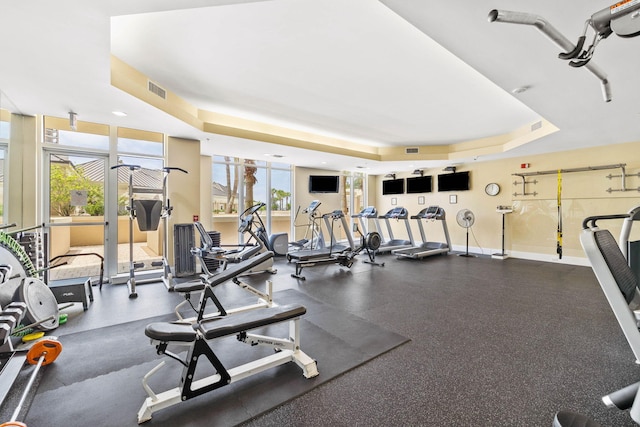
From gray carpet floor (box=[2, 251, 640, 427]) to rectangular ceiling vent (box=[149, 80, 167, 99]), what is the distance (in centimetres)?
294

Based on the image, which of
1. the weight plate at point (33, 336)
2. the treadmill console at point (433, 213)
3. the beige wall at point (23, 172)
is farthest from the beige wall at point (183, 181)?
the treadmill console at point (433, 213)

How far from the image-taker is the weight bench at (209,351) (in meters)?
1.79

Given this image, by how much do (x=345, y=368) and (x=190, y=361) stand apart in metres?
1.19

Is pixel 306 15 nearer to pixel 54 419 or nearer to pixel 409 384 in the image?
pixel 409 384

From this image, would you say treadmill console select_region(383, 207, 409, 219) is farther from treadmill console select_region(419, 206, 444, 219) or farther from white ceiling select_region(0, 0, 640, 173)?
white ceiling select_region(0, 0, 640, 173)

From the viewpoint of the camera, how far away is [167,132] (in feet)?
16.8

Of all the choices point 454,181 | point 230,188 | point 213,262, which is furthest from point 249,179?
point 454,181

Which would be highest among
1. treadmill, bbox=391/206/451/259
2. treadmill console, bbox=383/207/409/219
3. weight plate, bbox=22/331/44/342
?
treadmill console, bbox=383/207/409/219

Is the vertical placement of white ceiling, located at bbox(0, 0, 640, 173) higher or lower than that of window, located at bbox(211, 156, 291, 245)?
higher

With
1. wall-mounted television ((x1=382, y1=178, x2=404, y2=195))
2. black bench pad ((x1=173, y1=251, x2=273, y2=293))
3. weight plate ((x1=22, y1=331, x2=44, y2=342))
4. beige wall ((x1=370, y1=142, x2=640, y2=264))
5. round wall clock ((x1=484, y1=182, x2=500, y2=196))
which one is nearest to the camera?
weight plate ((x1=22, y1=331, x2=44, y2=342))

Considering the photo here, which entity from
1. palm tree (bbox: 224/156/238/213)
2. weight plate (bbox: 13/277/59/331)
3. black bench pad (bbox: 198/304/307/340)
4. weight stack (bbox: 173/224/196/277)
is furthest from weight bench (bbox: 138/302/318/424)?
palm tree (bbox: 224/156/238/213)

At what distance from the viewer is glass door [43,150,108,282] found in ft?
14.9

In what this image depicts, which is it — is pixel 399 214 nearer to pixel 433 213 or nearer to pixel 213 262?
pixel 433 213

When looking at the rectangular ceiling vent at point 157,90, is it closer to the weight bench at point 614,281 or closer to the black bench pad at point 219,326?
the black bench pad at point 219,326
